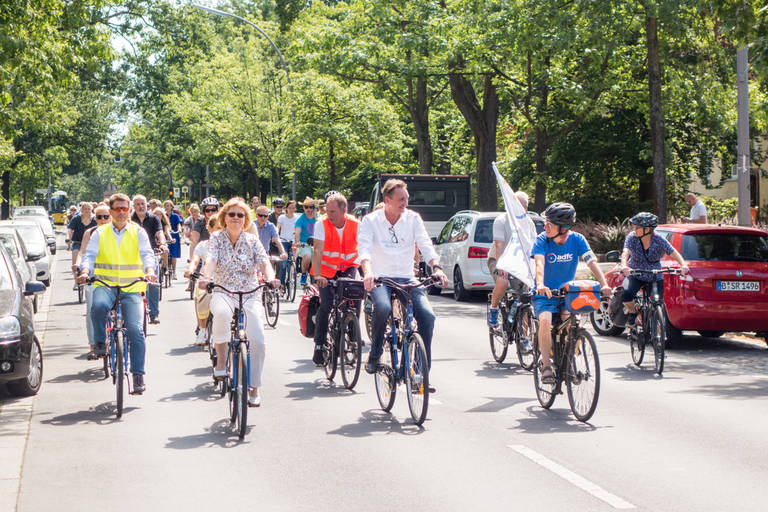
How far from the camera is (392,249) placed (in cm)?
823

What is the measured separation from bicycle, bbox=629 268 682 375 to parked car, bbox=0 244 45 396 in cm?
615

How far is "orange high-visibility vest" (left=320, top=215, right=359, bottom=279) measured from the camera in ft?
32.3

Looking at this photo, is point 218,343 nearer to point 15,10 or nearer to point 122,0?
point 15,10

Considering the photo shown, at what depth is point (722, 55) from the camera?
67.5 feet

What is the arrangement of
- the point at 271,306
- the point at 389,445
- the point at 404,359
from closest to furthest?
the point at 389,445 < the point at 404,359 < the point at 271,306

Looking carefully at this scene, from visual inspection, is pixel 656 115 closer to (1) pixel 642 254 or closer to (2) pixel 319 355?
(1) pixel 642 254

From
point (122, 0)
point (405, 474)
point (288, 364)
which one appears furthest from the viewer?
point (122, 0)

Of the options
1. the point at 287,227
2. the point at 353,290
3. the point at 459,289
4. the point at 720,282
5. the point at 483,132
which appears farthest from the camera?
the point at 483,132

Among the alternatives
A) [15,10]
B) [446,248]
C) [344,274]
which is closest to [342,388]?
[344,274]

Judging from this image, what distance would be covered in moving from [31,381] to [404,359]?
3.63 meters

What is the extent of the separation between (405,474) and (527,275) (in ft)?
14.5

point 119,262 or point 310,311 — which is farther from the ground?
point 119,262

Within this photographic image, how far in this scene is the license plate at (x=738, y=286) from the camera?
39.6 ft

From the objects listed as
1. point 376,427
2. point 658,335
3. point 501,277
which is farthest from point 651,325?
point 376,427
